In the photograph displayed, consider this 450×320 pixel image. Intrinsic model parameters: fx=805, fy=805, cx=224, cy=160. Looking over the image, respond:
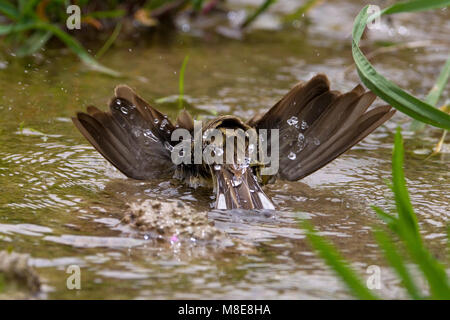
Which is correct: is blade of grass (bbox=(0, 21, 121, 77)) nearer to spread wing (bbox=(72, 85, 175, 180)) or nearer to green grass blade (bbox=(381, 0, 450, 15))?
spread wing (bbox=(72, 85, 175, 180))

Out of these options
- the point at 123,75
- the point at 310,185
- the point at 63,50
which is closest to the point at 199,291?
the point at 310,185

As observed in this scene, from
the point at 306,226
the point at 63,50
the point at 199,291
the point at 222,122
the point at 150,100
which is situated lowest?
the point at 199,291

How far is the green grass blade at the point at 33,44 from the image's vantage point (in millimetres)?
4486

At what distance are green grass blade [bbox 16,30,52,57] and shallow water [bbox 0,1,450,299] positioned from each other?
0.23 ft

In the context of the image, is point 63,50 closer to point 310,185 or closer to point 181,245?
point 310,185

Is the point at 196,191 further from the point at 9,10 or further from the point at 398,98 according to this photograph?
the point at 9,10

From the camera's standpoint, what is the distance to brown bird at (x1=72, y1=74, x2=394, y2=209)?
9.64ft

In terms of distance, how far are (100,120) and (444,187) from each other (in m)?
1.33

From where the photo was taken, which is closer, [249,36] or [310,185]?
[310,185]

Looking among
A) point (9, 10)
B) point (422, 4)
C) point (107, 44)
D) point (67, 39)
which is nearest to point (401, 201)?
point (422, 4)

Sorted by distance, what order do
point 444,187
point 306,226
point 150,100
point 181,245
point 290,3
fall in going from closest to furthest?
point 306,226
point 181,245
point 444,187
point 150,100
point 290,3

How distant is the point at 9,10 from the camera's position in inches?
170

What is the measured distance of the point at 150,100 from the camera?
412 centimetres

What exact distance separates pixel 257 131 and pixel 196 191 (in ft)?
Result: 1.08
